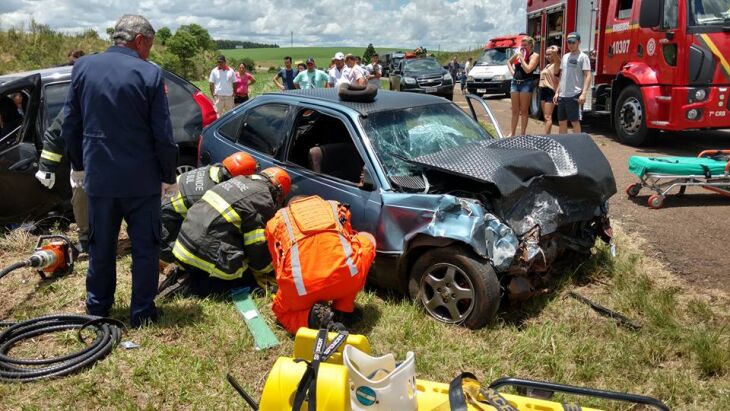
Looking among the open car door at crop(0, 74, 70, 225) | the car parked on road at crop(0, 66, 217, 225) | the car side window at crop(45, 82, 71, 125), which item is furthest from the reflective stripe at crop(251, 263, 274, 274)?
the car side window at crop(45, 82, 71, 125)

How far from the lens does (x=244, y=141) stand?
5164mm

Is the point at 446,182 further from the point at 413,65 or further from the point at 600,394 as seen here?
the point at 413,65

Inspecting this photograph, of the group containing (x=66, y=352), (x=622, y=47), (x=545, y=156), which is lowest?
(x=66, y=352)

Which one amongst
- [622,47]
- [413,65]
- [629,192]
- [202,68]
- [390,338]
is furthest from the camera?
[202,68]

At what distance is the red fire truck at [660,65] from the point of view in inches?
316

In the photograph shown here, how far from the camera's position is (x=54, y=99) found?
5766mm

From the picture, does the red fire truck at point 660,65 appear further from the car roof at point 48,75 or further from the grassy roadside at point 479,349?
the car roof at point 48,75

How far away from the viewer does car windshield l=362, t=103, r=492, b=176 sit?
13.5 ft

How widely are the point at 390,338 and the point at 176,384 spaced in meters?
1.29

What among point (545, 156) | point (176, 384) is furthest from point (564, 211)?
point (176, 384)

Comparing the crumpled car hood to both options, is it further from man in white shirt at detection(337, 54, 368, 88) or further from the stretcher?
man in white shirt at detection(337, 54, 368, 88)

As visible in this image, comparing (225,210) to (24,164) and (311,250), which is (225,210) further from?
(24,164)

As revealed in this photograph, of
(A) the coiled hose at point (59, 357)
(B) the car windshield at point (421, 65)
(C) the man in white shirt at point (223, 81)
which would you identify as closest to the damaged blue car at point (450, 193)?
(A) the coiled hose at point (59, 357)

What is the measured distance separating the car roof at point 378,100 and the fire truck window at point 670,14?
17.3 ft
